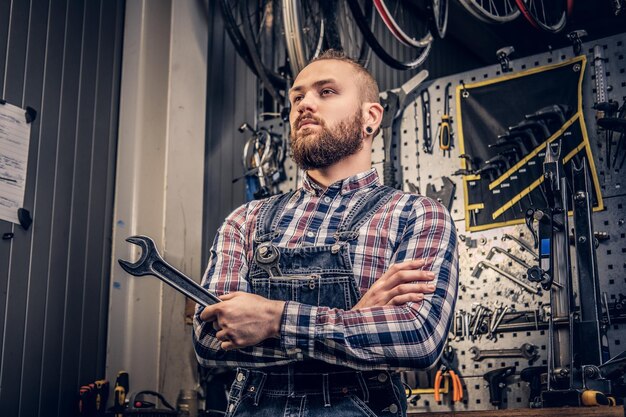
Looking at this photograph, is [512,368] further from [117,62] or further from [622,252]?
[117,62]

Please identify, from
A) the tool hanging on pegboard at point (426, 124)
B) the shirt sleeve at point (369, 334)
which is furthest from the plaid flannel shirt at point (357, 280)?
the tool hanging on pegboard at point (426, 124)

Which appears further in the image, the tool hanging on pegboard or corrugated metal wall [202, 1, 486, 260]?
corrugated metal wall [202, 1, 486, 260]

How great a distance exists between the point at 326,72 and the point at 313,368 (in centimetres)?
92

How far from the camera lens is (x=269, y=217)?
2.14 metres

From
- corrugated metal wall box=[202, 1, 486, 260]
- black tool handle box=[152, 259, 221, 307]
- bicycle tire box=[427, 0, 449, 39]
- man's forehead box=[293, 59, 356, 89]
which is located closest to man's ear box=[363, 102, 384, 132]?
man's forehead box=[293, 59, 356, 89]

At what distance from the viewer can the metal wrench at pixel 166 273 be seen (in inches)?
70.7

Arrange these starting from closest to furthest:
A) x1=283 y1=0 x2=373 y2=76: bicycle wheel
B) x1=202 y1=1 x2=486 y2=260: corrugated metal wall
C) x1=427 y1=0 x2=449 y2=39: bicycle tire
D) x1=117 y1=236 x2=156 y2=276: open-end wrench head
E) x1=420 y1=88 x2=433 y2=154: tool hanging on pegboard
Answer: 1. x1=117 y1=236 x2=156 y2=276: open-end wrench head
2. x1=420 y1=88 x2=433 y2=154: tool hanging on pegboard
3. x1=283 y1=0 x2=373 y2=76: bicycle wheel
4. x1=427 y1=0 x2=449 y2=39: bicycle tire
5. x1=202 y1=1 x2=486 y2=260: corrugated metal wall

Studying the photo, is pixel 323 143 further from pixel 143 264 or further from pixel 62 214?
pixel 62 214

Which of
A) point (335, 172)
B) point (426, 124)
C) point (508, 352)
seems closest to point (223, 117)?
point (426, 124)

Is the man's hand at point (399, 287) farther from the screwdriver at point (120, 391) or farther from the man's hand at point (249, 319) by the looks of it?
the screwdriver at point (120, 391)

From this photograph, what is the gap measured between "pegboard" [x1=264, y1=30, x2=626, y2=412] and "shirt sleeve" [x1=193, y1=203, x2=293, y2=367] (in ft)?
5.22

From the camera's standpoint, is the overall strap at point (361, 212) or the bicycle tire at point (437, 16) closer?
the overall strap at point (361, 212)

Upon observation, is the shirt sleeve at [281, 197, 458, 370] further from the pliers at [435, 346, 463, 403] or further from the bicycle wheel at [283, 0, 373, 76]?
the bicycle wheel at [283, 0, 373, 76]

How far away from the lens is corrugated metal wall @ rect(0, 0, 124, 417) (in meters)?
3.20
